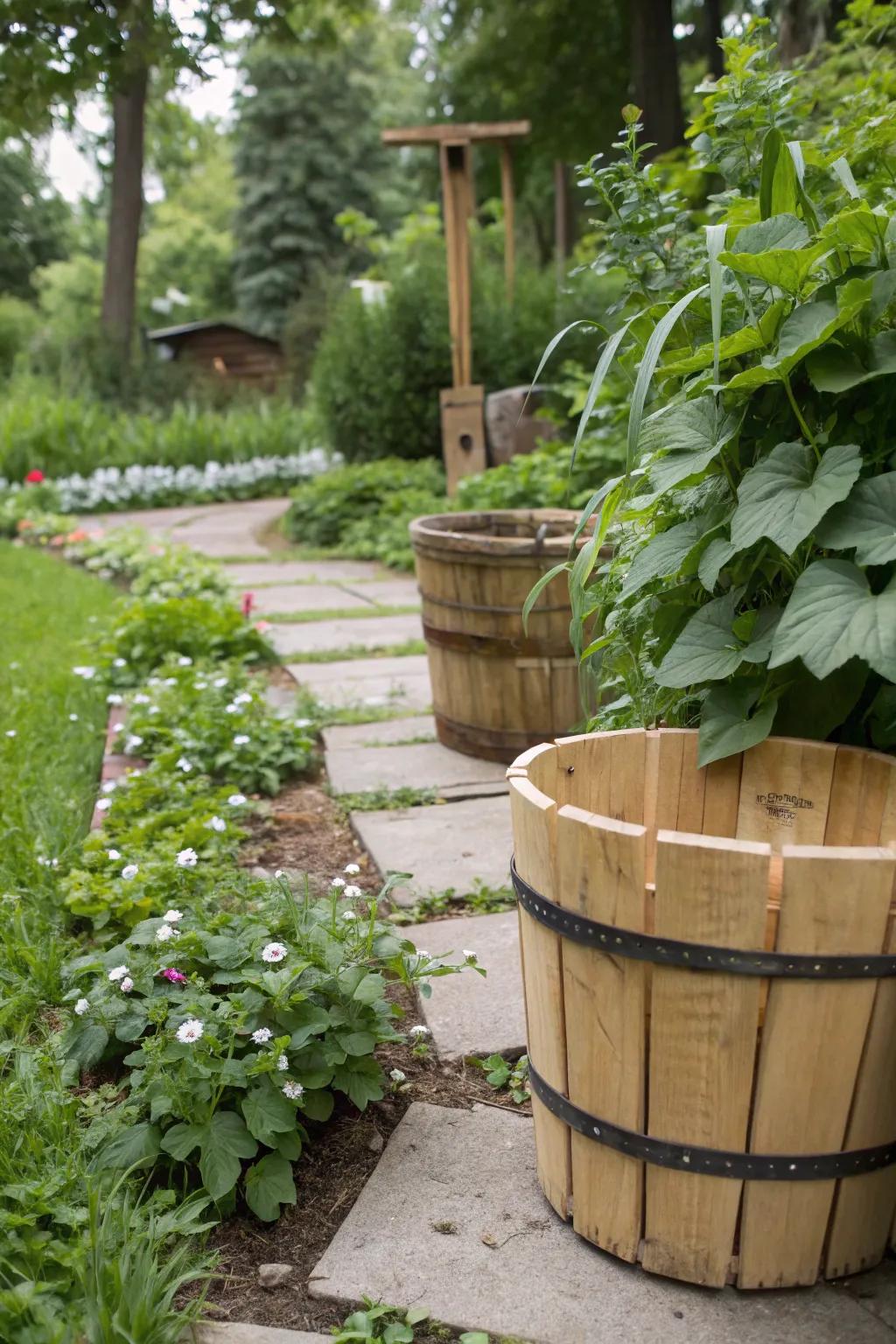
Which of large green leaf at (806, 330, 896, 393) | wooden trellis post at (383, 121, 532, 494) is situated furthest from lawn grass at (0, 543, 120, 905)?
wooden trellis post at (383, 121, 532, 494)

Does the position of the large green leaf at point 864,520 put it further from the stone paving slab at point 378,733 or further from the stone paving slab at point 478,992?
the stone paving slab at point 378,733

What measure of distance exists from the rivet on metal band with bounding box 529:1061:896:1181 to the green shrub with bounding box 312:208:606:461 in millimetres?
8589

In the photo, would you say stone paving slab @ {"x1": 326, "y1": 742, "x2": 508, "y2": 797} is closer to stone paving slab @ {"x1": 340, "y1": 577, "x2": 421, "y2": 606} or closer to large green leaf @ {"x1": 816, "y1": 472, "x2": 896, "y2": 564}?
large green leaf @ {"x1": 816, "y1": 472, "x2": 896, "y2": 564}

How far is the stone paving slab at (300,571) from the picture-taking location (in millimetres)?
7301

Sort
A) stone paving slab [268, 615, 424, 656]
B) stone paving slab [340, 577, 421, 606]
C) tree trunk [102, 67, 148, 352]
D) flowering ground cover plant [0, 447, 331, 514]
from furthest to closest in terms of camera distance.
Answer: tree trunk [102, 67, 148, 352]
flowering ground cover plant [0, 447, 331, 514]
stone paving slab [340, 577, 421, 606]
stone paving slab [268, 615, 424, 656]

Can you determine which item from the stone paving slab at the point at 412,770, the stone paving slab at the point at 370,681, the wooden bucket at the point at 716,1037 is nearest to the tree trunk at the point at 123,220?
the stone paving slab at the point at 370,681

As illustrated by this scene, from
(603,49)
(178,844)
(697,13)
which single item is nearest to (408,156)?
(697,13)

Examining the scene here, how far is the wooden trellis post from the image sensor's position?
821 cm

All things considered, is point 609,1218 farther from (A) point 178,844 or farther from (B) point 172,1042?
(A) point 178,844

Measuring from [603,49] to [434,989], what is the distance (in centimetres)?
1630

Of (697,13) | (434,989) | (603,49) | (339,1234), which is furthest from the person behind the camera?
(697,13)

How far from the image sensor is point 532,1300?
1496 millimetres

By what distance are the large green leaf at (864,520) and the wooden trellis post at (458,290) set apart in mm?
7038

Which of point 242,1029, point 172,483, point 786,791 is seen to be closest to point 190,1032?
point 242,1029
